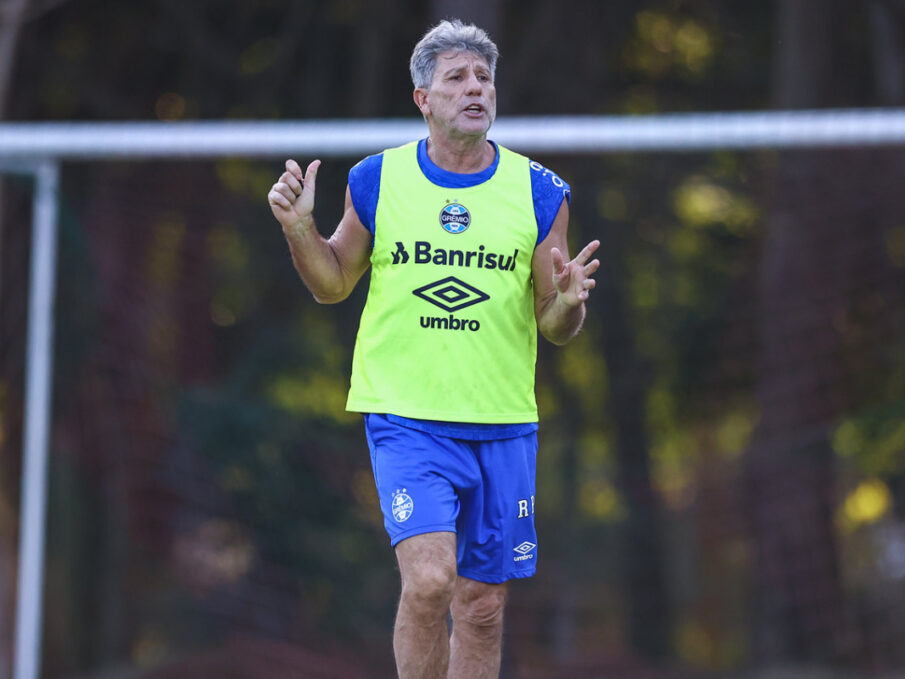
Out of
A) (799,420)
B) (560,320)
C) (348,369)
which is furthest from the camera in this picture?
(348,369)

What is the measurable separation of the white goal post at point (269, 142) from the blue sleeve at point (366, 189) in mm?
2281

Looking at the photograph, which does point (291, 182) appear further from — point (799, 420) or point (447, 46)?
point (799, 420)

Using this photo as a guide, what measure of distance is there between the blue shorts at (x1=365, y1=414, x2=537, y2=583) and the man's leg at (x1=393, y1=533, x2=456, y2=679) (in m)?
0.05

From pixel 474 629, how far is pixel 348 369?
6.94 metres

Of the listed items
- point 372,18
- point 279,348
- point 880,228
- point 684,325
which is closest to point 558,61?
point 372,18

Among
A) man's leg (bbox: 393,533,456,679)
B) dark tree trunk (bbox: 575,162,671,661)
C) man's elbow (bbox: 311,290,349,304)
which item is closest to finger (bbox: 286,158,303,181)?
man's elbow (bbox: 311,290,349,304)

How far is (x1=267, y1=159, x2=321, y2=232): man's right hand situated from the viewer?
3.87 m

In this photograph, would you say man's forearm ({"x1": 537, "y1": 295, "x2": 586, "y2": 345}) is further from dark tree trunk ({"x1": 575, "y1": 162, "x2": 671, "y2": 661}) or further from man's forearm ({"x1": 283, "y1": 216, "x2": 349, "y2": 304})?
dark tree trunk ({"x1": 575, "y1": 162, "x2": 671, "y2": 661})

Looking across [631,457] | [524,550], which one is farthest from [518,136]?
[631,457]

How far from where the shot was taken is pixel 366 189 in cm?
408

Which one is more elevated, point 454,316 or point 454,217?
point 454,217

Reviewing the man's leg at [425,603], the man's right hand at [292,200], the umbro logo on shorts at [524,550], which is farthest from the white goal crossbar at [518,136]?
the man's leg at [425,603]

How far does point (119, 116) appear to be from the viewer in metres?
11.0

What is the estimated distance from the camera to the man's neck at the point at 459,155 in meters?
4.05
